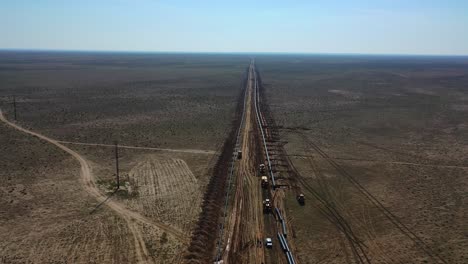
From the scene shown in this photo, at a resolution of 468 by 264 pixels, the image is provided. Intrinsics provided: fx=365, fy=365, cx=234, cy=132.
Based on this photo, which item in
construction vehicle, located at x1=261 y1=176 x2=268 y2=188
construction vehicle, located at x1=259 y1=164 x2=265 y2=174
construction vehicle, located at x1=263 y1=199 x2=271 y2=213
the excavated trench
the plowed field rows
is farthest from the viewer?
construction vehicle, located at x1=259 y1=164 x2=265 y2=174

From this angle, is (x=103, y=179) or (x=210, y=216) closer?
(x=210, y=216)

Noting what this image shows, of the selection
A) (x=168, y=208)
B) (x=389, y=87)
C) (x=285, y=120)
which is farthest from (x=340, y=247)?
(x=389, y=87)

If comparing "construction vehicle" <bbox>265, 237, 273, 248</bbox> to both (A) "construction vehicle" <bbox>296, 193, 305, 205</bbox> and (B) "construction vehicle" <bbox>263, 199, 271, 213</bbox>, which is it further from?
(A) "construction vehicle" <bbox>296, 193, 305, 205</bbox>

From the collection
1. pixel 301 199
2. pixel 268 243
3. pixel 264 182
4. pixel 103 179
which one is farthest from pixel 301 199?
pixel 103 179

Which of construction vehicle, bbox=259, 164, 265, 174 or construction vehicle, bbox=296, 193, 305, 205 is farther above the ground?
construction vehicle, bbox=259, 164, 265, 174

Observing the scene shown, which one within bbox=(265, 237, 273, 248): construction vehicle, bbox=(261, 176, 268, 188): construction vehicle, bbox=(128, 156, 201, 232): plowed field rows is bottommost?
bbox=(265, 237, 273, 248): construction vehicle

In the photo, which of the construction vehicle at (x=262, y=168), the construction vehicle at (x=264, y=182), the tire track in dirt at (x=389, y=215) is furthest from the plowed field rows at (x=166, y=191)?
the tire track in dirt at (x=389, y=215)

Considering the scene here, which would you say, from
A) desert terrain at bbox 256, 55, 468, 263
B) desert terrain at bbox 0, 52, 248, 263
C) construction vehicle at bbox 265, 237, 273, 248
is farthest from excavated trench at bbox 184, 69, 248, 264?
desert terrain at bbox 256, 55, 468, 263

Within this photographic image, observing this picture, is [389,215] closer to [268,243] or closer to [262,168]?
[268,243]

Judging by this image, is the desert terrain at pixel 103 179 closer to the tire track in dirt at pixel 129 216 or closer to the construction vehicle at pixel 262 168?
the tire track in dirt at pixel 129 216

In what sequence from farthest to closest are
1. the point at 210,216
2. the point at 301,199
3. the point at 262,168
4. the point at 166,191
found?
the point at 262,168 → the point at 166,191 → the point at 301,199 → the point at 210,216

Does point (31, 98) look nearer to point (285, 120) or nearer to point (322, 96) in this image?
point (285, 120)

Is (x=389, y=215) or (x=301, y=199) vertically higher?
(x=301, y=199)
